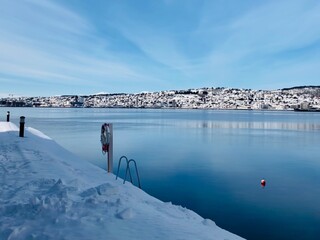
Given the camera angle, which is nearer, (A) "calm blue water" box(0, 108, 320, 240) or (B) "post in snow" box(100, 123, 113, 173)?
(A) "calm blue water" box(0, 108, 320, 240)

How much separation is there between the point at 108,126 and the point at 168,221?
6335mm

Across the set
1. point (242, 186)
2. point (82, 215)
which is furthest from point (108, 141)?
point (82, 215)

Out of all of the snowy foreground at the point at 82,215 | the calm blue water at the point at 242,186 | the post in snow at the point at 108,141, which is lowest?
the calm blue water at the point at 242,186

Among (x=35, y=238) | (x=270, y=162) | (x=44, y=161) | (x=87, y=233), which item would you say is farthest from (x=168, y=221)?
(x=270, y=162)

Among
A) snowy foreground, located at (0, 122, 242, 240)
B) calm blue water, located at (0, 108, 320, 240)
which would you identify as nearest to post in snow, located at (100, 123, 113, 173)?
calm blue water, located at (0, 108, 320, 240)

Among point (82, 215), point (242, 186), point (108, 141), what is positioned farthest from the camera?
point (242, 186)

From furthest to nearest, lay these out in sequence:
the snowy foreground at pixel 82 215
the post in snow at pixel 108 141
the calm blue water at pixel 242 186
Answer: the post in snow at pixel 108 141 → the calm blue water at pixel 242 186 → the snowy foreground at pixel 82 215

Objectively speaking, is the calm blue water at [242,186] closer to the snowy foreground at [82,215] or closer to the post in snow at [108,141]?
the post in snow at [108,141]

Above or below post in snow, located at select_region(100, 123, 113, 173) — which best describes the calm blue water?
below

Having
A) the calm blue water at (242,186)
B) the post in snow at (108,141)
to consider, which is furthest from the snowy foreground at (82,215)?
the post in snow at (108,141)

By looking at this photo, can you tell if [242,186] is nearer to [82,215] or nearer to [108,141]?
[108,141]

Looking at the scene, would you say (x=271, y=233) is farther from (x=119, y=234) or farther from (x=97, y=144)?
(x=97, y=144)

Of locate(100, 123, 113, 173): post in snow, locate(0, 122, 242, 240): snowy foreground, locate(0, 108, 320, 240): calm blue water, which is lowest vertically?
locate(0, 108, 320, 240): calm blue water

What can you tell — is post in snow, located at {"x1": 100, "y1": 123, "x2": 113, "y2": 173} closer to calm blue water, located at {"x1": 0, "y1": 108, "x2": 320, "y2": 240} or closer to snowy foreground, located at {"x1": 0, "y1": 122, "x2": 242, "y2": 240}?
calm blue water, located at {"x1": 0, "y1": 108, "x2": 320, "y2": 240}
